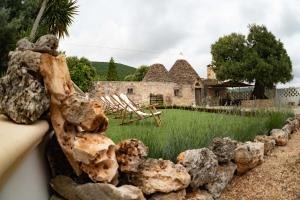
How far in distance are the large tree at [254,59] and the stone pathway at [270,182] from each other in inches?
926

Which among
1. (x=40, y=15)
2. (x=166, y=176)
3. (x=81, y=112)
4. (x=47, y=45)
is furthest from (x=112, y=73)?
(x=81, y=112)

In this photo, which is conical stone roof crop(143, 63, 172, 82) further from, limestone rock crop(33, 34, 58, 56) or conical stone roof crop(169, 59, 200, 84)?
limestone rock crop(33, 34, 58, 56)

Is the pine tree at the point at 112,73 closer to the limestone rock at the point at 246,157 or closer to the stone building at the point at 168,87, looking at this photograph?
the stone building at the point at 168,87

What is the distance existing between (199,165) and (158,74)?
1123 inches

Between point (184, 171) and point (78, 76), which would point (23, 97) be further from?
point (78, 76)

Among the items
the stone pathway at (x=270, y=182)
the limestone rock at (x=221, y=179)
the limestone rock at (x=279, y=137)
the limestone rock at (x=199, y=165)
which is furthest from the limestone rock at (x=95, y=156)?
the limestone rock at (x=279, y=137)

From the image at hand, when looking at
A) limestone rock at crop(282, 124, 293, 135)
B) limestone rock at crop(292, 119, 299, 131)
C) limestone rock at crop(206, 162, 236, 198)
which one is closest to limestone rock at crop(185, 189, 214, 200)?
limestone rock at crop(206, 162, 236, 198)

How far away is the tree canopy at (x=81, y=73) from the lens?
22.5m

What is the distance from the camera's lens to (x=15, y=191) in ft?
5.69

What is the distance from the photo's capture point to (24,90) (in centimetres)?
230

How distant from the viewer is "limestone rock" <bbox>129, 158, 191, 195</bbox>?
294 cm

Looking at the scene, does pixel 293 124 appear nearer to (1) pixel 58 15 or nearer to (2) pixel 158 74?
(1) pixel 58 15

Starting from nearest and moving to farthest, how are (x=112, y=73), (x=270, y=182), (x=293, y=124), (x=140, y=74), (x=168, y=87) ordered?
(x=270, y=182) → (x=293, y=124) → (x=168, y=87) → (x=112, y=73) → (x=140, y=74)

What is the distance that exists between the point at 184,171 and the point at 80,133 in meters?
1.13
